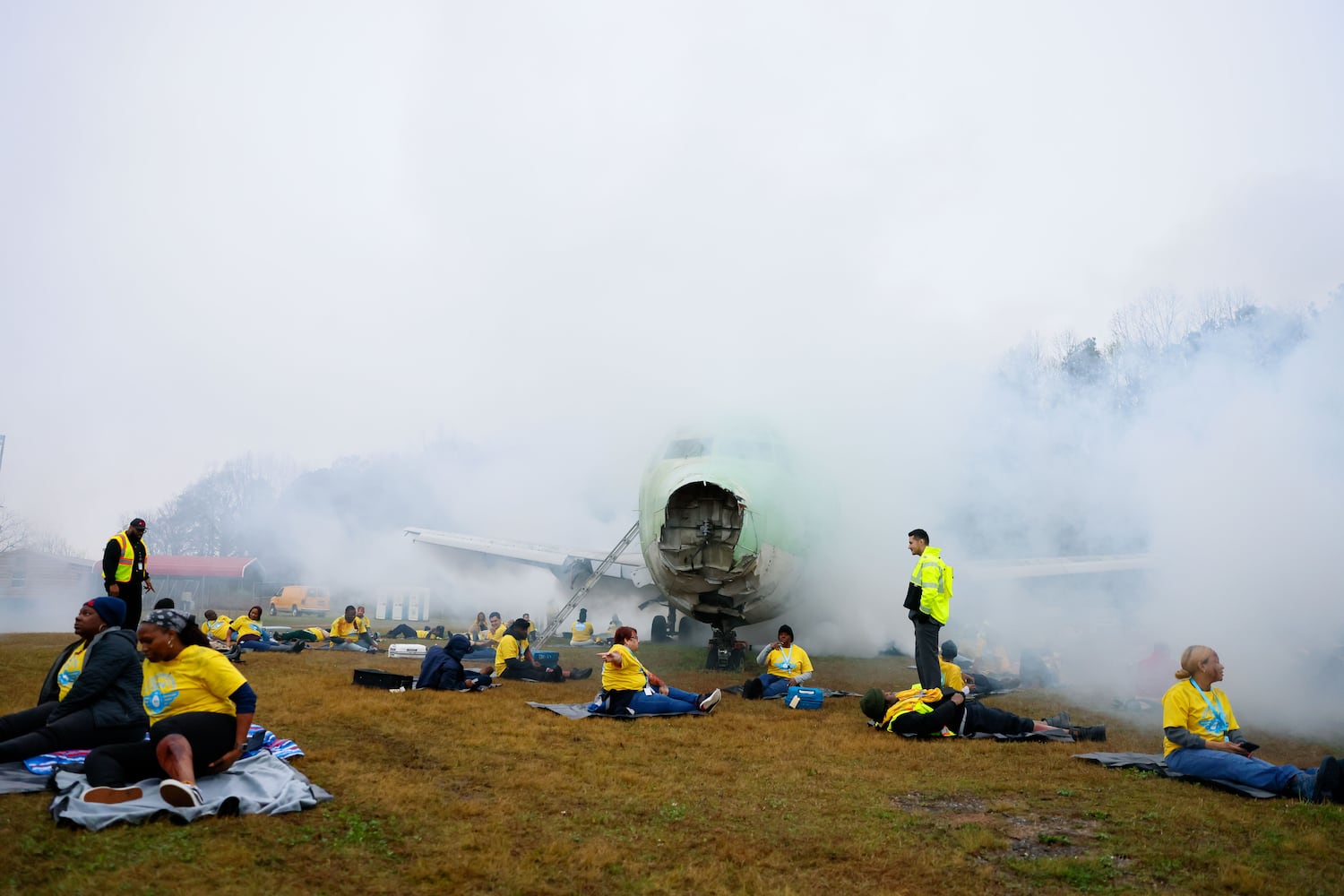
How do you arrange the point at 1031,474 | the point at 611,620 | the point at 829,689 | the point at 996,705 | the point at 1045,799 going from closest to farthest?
1. the point at 1045,799
2. the point at 996,705
3. the point at 829,689
4. the point at 1031,474
5. the point at 611,620

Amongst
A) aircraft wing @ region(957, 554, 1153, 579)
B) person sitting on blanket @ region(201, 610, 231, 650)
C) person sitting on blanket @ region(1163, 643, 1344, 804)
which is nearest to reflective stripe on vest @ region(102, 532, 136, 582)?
person sitting on blanket @ region(201, 610, 231, 650)

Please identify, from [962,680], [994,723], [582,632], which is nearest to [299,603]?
[582,632]

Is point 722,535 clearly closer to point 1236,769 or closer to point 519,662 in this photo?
point 519,662

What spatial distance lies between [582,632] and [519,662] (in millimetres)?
10467

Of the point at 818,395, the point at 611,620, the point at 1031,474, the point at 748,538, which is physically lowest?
the point at 611,620

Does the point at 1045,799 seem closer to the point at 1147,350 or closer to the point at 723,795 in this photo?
the point at 723,795

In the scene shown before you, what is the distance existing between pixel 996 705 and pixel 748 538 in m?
4.19

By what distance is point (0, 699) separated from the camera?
9.08 metres

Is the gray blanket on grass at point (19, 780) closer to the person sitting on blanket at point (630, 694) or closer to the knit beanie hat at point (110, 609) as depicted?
the knit beanie hat at point (110, 609)

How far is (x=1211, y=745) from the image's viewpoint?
6.73m

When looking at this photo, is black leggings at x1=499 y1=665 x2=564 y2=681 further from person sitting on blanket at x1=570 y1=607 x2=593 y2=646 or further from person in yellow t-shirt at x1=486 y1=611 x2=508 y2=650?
person sitting on blanket at x1=570 y1=607 x2=593 y2=646

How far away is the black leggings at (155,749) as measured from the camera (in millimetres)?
5207

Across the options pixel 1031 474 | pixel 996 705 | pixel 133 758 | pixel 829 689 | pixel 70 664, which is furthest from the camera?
pixel 1031 474

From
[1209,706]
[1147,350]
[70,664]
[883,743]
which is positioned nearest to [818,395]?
[1147,350]
